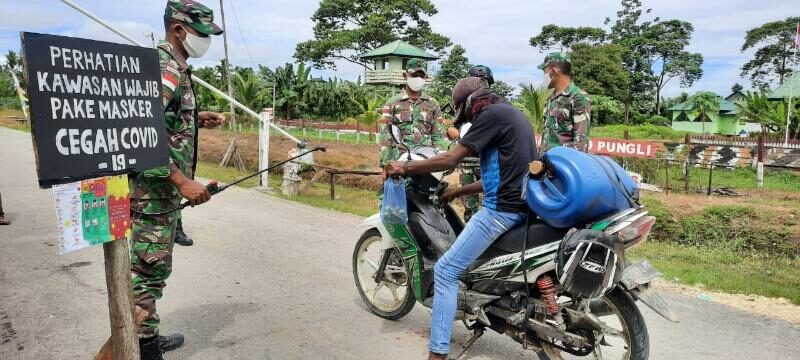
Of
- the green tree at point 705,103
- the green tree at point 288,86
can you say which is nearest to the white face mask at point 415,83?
the green tree at point 288,86

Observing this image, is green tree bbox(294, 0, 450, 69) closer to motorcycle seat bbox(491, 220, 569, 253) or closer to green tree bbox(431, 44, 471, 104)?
green tree bbox(431, 44, 471, 104)

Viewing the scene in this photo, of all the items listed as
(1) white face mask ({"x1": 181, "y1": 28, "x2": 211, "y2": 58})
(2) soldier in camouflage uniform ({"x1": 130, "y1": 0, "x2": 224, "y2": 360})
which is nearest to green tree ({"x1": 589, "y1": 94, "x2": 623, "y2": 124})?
(1) white face mask ({"x1": 181, "y1": 28, "x2": 211, "y2": 58})

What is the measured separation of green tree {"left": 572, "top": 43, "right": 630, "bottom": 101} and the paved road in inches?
1554

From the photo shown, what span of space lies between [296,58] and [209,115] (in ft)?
159

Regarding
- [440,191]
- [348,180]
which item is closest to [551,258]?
[440,191]

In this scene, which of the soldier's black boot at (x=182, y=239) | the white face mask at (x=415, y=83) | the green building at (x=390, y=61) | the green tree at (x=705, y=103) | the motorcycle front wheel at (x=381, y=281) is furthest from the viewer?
the green tree at (x=705, y=103)

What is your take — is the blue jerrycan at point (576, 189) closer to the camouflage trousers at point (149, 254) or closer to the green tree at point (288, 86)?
the camouflage trousers at point (149, 254)

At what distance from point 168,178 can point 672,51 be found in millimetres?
55878

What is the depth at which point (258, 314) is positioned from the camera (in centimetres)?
444

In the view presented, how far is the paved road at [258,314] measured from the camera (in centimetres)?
382

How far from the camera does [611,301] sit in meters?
3.15

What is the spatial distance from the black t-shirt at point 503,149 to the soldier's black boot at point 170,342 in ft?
7.23

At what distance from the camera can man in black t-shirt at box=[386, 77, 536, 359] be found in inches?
125

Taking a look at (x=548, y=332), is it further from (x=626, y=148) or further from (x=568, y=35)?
(x=568, y=35)
